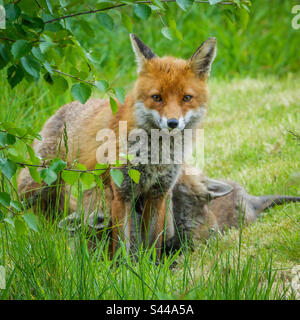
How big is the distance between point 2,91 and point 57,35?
3692 millimetres

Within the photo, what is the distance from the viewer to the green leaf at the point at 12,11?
7.43 ft

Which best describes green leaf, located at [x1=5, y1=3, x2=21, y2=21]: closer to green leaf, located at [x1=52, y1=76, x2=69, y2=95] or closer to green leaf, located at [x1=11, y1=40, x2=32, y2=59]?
green leaf, located at [x1=11, y1=40, x2=32, y2=59]

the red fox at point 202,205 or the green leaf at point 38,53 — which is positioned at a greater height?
the green leaf at point 38,53

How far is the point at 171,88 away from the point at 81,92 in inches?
76.3

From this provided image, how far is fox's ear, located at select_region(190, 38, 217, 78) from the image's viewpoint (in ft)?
14.8

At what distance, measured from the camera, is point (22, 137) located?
2.47 metres

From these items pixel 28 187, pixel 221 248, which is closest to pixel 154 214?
pixel 28 187

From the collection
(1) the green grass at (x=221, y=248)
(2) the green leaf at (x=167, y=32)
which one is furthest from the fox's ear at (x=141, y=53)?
(2) the green leaf at (x=167, y=32)

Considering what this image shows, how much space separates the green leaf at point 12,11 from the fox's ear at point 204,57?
246 centimetres

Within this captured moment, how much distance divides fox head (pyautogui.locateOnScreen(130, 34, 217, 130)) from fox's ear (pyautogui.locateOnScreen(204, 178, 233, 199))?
2.17 feet

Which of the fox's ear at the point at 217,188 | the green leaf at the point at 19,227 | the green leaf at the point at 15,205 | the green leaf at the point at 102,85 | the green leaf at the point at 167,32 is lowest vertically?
the fox's ear at the point at 217,188

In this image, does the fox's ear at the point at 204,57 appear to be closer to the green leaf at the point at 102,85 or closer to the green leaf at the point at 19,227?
the green leaf at the point at 102,85

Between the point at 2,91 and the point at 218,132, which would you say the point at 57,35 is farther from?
the point at 218,132
